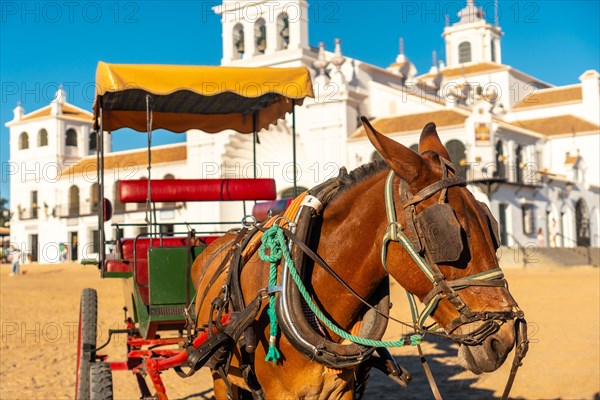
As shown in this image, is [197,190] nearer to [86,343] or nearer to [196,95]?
[196,95]

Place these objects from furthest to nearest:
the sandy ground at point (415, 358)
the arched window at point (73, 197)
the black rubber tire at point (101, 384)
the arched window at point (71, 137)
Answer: the arched window at point (71, 137) → the arched window at point (73, 197) → the sandy ground at point (415, 358) → the black rubber tire at point (101, 384)

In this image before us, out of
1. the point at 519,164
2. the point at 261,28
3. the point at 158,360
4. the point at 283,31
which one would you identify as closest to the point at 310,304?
the point at 158,360

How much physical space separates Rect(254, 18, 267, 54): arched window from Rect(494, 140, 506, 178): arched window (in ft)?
43.5

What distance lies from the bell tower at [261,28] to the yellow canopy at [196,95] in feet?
100

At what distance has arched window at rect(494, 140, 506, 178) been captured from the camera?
114ft

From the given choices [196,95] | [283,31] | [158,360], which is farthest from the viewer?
[283,31]

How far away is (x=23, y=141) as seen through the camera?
5716cm

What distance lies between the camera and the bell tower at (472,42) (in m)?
62.7

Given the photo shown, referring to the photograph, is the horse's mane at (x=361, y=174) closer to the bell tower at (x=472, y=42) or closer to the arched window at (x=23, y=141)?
the arched window at (x=23, y=141)

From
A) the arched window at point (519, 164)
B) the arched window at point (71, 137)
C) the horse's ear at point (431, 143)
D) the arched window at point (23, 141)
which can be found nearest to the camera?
the horse's ear at point (431, 143)

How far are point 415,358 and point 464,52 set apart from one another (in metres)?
56.6

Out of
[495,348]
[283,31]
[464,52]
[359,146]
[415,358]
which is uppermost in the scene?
[464,52]

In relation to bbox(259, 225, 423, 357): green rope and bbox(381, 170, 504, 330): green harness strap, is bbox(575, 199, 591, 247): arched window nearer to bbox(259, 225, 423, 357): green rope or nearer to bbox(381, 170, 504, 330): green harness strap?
bbox(259, 225, 423, 357): green rope

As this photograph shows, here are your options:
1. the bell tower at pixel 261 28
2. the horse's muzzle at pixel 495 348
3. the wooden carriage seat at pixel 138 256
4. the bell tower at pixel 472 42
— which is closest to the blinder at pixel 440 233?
the horse's muzzle at pixel 495 348
